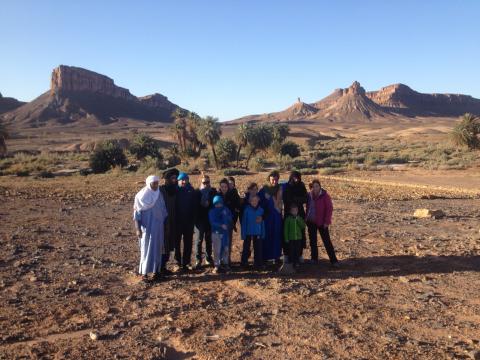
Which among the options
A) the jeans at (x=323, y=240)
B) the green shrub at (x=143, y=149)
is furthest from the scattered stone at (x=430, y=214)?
the green shrub at (x=143, y=149)

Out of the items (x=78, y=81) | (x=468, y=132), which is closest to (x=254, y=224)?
(x=468, y=132)

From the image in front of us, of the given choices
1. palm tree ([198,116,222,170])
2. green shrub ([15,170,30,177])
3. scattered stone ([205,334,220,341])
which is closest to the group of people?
scattered stone ([205,334,220,341])

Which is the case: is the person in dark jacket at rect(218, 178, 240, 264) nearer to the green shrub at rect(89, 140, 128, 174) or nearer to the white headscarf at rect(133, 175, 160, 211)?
the white headscarf at rect(133, 175, 160, 211)

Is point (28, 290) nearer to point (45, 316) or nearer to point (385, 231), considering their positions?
point (45, 316)

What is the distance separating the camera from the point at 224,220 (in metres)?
7.32

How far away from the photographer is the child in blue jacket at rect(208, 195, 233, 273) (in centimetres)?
726

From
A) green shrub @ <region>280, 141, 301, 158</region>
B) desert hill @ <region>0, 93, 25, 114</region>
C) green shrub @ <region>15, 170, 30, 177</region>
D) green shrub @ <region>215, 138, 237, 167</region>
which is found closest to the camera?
green shrub @ <region>15, 170, 30, 177</region>

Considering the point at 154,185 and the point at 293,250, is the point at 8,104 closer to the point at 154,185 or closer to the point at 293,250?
the point at 154,185

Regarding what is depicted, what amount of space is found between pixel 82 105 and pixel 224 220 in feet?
488

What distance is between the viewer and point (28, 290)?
251 inches

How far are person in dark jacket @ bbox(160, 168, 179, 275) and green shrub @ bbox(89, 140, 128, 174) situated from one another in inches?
1143

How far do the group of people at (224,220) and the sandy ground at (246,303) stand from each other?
30 cm

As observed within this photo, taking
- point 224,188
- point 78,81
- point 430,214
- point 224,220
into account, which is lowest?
point 430,214

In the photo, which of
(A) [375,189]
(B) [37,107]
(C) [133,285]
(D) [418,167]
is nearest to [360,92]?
(B) [37,107]
